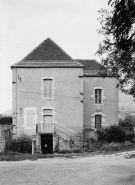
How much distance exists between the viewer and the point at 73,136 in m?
26.3

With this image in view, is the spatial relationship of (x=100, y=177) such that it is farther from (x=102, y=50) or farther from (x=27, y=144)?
Answer: (x=27, y=144)

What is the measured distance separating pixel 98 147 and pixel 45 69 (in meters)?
8.98

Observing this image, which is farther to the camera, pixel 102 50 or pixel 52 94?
pixel 52 94

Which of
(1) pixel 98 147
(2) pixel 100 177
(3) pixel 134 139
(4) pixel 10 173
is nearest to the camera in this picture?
(2) pixel 100 177

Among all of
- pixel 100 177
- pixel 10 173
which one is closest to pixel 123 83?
pixel 100 177

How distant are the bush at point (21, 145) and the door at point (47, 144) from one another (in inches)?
76.9

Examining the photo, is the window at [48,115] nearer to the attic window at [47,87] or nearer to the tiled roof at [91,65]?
the attic window at [47,87]

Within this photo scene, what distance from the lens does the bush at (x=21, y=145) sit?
24641 mm

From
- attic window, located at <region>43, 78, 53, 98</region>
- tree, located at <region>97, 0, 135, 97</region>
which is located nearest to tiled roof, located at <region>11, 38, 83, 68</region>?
attic window, located at <region>43, 78, 53, 98</region>

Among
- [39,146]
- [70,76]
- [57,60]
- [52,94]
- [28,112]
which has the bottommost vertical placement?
[39,146]

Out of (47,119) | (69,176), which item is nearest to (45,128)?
(47,119)

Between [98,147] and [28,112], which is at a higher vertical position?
[28,112]

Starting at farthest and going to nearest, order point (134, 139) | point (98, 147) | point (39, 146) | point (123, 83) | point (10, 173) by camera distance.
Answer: point (134, 139)
point (39, 146)
point (98, 147)
point (123, 83)
point (10, 173)

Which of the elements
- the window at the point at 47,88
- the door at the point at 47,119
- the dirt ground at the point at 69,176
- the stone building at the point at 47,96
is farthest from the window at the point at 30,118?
the dirt ground at the point at 69,176
